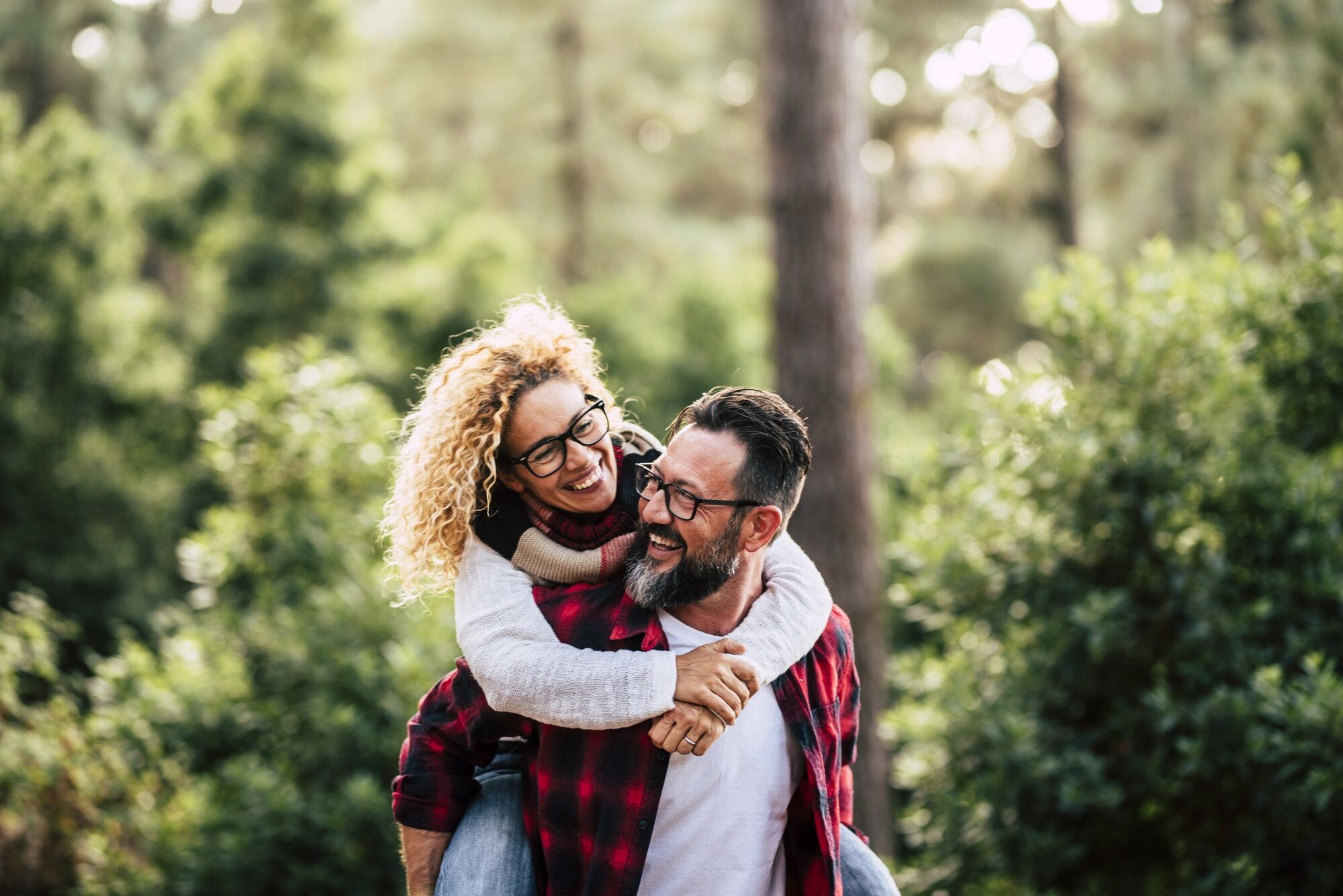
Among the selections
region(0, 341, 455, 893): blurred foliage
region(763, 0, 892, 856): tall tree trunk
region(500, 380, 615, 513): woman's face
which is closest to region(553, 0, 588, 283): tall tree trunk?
region(763, 0, 892, 856): tall tree trunk

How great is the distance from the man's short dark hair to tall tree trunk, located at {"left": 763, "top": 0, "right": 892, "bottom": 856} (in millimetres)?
3791

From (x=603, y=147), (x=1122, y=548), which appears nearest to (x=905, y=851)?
(x=1122, y=548)

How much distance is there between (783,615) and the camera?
104 inches

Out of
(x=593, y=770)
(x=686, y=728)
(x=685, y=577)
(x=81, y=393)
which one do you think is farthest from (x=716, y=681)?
(x=81, y=393)

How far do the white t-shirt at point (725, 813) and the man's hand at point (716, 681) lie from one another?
183 millimetres

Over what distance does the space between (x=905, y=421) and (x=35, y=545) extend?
29.8 ft

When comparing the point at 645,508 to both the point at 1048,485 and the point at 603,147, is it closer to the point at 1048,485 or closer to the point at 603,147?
the point at 1048,485

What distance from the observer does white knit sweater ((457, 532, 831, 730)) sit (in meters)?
2.37

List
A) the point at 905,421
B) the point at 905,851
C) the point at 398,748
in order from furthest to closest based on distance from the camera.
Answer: the point at 905,421 < the point at 905,851 < the point at 398,748

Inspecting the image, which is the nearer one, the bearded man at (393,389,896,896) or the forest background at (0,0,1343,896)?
the bearded man at (393,389,896,896)

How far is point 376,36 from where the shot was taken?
808 inches

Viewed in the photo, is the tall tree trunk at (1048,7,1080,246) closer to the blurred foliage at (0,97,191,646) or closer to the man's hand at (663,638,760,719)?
the blurred foliage at (0,97,191,646)

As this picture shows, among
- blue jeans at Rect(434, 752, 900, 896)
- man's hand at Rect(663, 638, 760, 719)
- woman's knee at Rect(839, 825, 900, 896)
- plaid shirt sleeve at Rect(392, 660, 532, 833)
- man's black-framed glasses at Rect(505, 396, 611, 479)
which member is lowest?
woman's knee at Rect(839, 825, 900, 896)

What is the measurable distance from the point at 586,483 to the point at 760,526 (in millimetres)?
417
